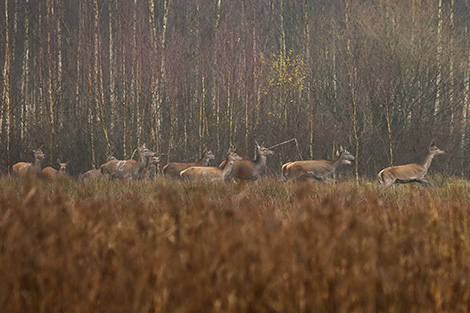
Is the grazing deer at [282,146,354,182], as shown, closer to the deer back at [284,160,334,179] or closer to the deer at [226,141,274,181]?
the deer back at [284,160,334,179]

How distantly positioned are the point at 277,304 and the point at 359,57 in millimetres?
16791

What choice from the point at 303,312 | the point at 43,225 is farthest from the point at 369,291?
the point at 43,225

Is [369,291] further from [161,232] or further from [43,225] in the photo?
[43,225]

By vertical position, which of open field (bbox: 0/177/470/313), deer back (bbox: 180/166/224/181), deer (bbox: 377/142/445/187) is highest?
open field (bbox: 0/177/470/313)

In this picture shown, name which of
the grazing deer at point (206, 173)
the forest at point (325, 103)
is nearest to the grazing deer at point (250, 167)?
the grazing deer at point (206, 173)

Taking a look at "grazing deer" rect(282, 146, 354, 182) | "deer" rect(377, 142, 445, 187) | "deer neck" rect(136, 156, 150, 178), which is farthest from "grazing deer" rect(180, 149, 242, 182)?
"deer" rect(377, 142, 445, 187)

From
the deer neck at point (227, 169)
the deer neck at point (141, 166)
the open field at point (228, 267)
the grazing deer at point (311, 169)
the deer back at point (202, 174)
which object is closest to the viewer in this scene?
the open field at point (228, 267)

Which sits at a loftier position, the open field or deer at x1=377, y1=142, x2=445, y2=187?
the open field

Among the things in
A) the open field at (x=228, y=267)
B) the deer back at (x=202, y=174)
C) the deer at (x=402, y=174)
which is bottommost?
the deer at (x=402, y=174)

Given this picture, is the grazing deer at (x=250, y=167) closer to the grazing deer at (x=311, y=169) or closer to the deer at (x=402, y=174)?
the grazing deer at (x=311, y=169)

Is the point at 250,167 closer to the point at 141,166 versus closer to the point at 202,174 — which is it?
the point at 202,174

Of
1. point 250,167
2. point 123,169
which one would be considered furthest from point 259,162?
point 123,169

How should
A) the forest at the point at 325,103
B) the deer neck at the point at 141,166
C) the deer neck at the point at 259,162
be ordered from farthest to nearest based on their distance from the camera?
the forest at the point at 325,103, the deer neck at the point at 259,162, the deer neck at the point at 141,166

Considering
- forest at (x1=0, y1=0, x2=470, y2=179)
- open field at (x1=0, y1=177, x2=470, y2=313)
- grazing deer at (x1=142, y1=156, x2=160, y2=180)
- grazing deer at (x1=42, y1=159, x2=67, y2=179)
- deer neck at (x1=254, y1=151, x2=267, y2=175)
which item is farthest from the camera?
forest at (x1=0, y1=0, x2=470, y2=179)
